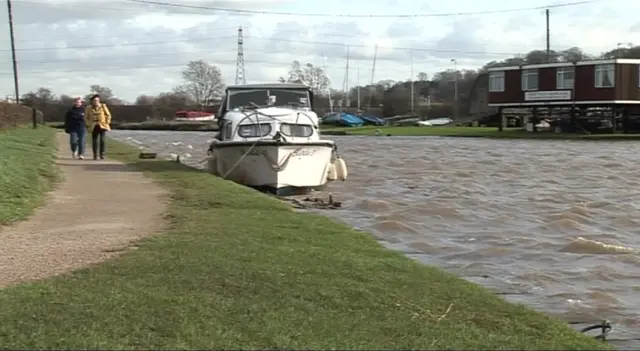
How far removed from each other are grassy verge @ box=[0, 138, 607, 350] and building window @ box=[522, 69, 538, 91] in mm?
57072

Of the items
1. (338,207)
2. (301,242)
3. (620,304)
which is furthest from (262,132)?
(620,304)

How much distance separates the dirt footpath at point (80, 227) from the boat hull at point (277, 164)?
256cm

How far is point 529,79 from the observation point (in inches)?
2566

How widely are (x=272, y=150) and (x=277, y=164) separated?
0.33 metres

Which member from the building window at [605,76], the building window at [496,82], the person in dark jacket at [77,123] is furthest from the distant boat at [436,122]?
the person in dark jacket at [77,123]

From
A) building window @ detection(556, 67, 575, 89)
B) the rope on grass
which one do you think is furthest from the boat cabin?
building window @ detection(556, 67, 575, 89)

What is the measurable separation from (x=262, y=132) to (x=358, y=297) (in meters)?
13.3

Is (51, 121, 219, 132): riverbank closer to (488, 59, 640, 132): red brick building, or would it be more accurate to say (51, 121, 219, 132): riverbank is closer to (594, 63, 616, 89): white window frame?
(488, 59, 640, 132): red brick building

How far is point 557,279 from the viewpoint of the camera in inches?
418

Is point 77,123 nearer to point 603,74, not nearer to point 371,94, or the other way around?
point 603,74

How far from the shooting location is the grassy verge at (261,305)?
19.1 ft

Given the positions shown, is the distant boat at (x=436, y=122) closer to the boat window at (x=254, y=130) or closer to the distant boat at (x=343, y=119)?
the distant boat at (x=343, y=119)

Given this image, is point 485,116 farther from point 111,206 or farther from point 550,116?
point 111,206

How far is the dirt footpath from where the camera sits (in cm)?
852
